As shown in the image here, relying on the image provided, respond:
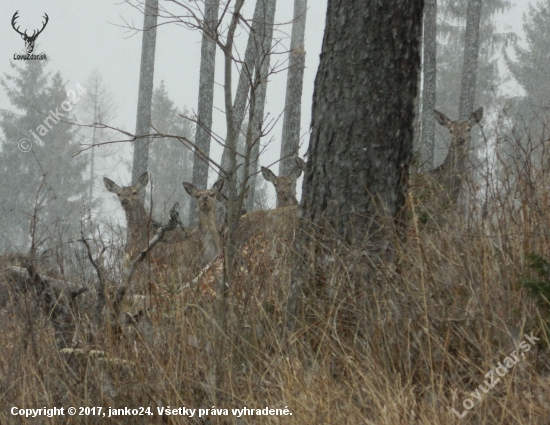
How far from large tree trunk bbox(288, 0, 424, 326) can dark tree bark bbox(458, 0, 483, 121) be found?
12.7 metres

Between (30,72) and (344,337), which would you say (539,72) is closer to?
(30,72)

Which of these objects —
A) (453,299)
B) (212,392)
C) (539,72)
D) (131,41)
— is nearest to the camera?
(212,392)

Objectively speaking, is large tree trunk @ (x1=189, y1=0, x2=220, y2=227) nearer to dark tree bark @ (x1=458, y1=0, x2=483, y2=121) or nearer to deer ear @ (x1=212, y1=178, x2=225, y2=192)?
deer ear @ (x1=212, y1=178, x2=225, y2=192)

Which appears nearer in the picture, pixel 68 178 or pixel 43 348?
pixel 43 348

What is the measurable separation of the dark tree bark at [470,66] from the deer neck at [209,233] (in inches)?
290

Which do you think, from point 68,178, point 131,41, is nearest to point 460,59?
point 68,178

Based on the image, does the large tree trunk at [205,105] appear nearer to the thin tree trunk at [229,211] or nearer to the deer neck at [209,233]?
the deer neck at [209,233]

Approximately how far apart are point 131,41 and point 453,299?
11309 cm

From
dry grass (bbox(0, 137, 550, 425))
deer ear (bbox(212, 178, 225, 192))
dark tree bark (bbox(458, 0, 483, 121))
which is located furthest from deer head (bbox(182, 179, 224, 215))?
dry grass (bbox(0, 137, 550, 425))

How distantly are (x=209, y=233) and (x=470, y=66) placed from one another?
967 cm

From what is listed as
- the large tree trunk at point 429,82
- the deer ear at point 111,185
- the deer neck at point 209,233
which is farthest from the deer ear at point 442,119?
the deer ear at point 111,185

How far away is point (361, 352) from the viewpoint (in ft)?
13.9

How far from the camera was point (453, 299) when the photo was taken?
4.18 metres

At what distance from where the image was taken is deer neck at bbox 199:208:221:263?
1162cm
